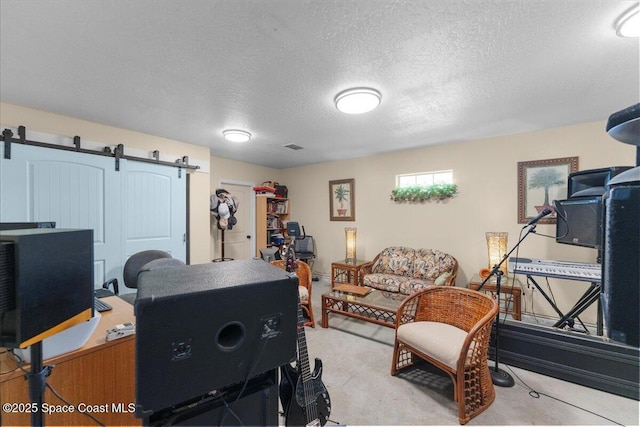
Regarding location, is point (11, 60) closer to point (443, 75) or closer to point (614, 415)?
point (443, 75)

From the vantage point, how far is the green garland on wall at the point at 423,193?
363 centimetres

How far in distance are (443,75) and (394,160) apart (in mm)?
2392

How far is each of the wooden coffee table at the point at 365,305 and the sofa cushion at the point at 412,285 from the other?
39 centimetres

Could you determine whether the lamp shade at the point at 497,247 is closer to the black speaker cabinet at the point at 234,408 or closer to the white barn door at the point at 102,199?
the black speaker cabinet at the point at 234,408

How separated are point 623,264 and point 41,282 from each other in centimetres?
144

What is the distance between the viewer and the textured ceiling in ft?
4.19

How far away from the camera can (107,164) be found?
2.82 m

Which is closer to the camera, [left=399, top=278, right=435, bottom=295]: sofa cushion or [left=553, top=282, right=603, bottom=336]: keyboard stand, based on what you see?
[left=553, top=282, right=603, bottom=336]: keyboard stand

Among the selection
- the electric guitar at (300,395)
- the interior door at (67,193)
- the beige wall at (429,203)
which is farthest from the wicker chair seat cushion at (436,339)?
the interior door at (67,193)

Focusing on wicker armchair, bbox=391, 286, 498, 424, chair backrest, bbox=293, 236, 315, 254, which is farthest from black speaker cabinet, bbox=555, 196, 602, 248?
chair backrest, bbox=293, 236, 315, 254

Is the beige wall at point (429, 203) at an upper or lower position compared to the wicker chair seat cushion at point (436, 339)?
upper

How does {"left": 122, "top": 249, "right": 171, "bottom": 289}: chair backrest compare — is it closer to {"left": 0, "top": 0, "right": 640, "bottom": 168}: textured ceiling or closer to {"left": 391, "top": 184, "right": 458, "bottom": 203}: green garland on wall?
{"left": 0, "top": 0, "right": 640, "bottom": 168}: textured ceiling

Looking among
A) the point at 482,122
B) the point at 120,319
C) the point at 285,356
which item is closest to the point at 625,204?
the point at 285,356

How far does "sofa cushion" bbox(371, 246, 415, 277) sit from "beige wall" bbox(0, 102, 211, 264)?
276 cm
